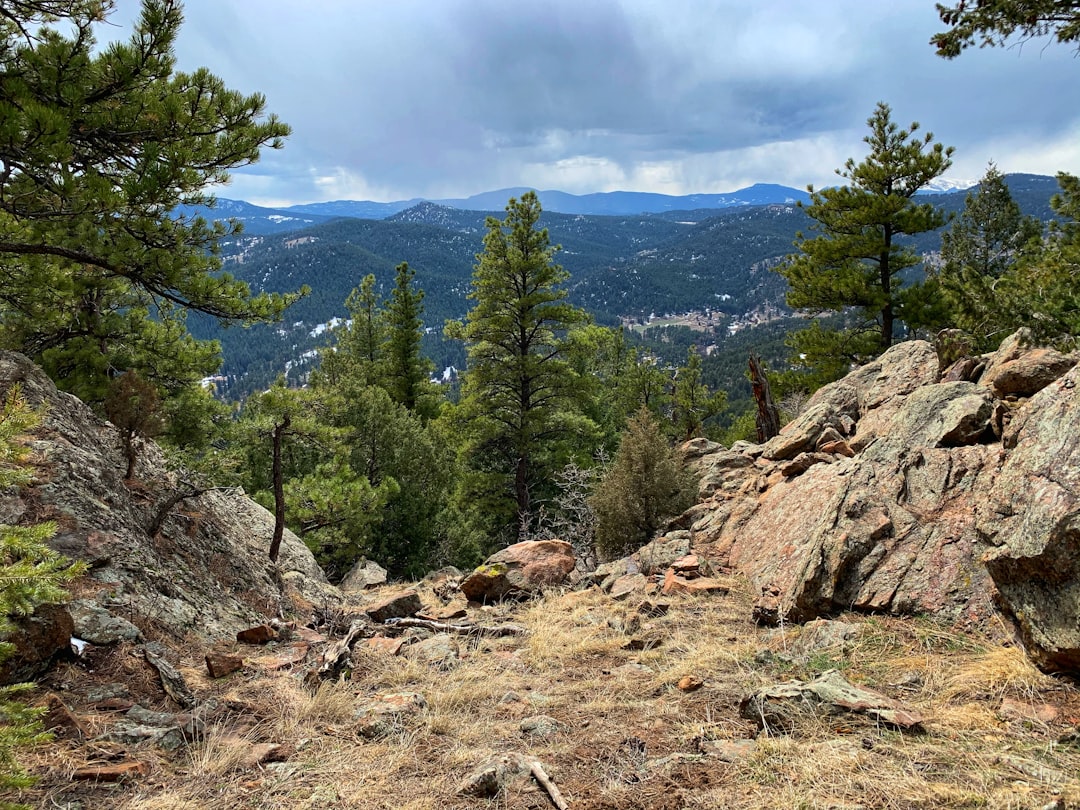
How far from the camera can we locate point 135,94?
185 inches

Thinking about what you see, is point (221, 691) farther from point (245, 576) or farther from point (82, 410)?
point (82, 410)

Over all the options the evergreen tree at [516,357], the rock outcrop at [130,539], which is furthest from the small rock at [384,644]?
the evergreen tree at [516,357]

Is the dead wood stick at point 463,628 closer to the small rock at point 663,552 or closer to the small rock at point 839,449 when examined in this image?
the small rock at point 663,552

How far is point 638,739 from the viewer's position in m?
3.74

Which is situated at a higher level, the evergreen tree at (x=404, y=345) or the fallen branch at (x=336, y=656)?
the evergreen tree at (x=404, y=345)

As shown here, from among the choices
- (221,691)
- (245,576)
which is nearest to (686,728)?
(221,691)

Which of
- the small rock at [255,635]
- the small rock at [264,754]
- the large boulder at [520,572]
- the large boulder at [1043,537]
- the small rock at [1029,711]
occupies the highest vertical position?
the large boulder at [1043,537]

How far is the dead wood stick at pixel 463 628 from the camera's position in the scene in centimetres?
659

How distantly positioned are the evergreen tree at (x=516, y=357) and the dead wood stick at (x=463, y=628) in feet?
32.5

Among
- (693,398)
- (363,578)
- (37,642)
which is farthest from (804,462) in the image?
(693,398)

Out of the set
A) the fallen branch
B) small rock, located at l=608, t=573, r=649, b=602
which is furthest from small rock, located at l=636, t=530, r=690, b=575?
the fallen branch

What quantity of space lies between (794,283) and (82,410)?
59.0ft

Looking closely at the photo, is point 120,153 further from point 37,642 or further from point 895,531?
point 895,531

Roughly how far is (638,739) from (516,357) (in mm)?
14540
